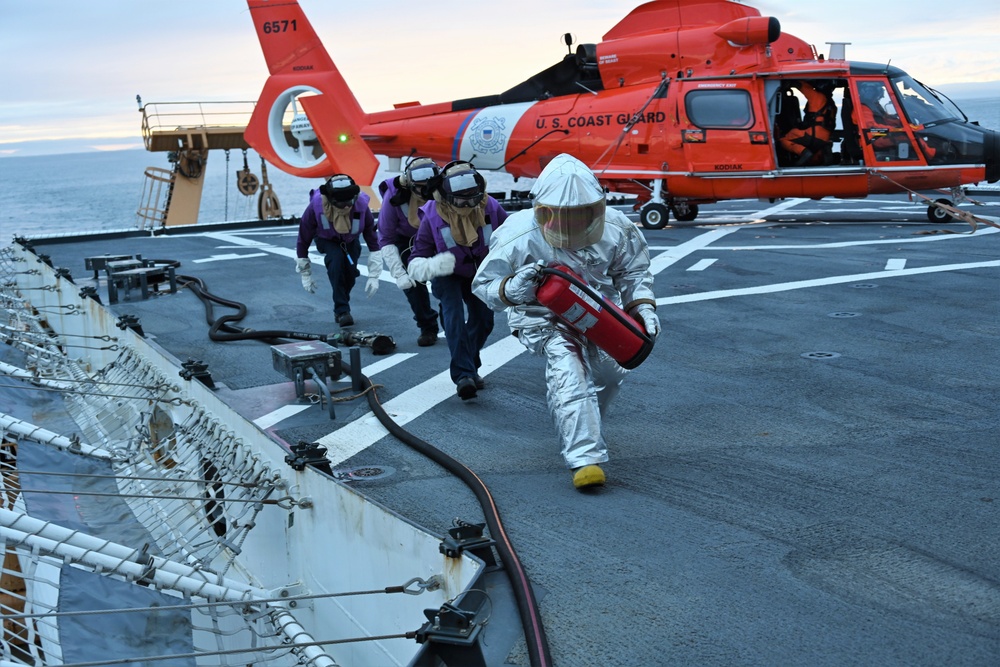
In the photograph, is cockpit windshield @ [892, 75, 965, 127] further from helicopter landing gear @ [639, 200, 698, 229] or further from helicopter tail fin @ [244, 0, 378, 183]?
helicopter tail fin @ [244, 0, 378, 183]

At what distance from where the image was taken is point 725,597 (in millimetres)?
3848

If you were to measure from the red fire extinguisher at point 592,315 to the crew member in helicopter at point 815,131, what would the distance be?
35.6 ft

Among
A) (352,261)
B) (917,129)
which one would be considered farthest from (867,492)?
(917,129)

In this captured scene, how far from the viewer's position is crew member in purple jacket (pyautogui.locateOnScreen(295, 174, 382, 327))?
9492 mm

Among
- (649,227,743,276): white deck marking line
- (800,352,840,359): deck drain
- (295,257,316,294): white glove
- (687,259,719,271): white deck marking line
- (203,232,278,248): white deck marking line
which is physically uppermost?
(295,257,316,294): white glove

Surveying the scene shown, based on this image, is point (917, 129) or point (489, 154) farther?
point (489, 154)

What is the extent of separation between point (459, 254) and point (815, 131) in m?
9.71

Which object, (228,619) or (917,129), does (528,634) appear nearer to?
(228,619)

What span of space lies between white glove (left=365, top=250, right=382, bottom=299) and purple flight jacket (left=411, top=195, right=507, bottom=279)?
2657 millimetres

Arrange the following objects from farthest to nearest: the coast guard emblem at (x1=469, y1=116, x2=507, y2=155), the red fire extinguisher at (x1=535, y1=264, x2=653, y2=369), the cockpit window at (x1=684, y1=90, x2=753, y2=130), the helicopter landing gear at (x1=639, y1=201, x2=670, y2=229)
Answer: the coast guard emblem at (x1=469, y1=116, x2=507, y2=155) → the helicopter landing gear at (x1=639, y1=201, x2=670, y2=229) → the cockpit window at (x1=684, y1=90, x2=753, y2=130) → the red fire extinguisher at (x1=535, y1=264, x2=653, y2=369)

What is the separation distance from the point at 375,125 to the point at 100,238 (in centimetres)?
582

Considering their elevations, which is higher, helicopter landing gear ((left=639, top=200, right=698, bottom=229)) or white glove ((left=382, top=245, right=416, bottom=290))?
white glove ((left=382, top=245, right=416, bottom=290))

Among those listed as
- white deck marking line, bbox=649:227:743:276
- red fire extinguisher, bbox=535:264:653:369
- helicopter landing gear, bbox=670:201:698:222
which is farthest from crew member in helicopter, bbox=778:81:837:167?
red fire extinguisher, bbox=535:264:653:369

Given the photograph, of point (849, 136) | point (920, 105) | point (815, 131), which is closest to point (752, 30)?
point (815, 131)
